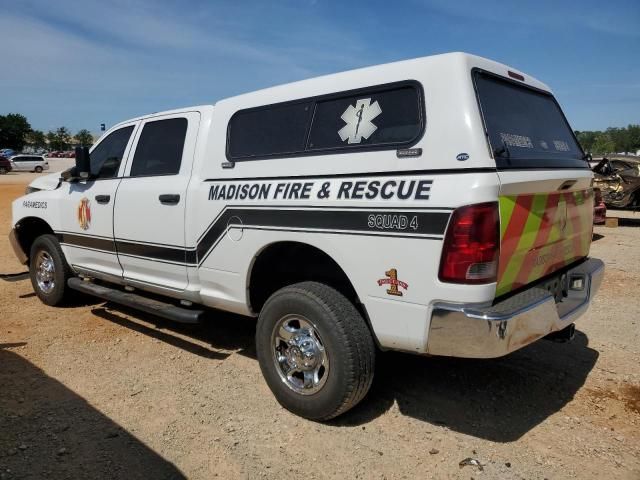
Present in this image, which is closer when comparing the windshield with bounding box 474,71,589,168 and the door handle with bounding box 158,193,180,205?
the windshield with bounding box 474,71,589,168

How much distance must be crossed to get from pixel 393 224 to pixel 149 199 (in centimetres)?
235

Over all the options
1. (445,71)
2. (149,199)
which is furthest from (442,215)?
(149,199)

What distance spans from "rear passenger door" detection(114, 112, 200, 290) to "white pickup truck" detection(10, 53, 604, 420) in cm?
2

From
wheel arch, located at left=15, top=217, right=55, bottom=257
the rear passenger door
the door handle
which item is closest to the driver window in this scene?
the rear passenger door

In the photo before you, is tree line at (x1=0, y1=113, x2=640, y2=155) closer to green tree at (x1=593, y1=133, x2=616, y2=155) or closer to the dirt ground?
green tree at (x1=593, y1=133, x2=616, y2=155)

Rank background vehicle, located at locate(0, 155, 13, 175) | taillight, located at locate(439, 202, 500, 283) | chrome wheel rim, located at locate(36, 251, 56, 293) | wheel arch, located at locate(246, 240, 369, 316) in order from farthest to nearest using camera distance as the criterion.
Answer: background vehicle, located at locate(0, 155, 13, 175) → chrome wheel rim, located at locate(36, 251, 56, 293) → wheel arch, located at locate(246, 240, 369, 316) → taillight, located at locate(439, 202, 500, 283)

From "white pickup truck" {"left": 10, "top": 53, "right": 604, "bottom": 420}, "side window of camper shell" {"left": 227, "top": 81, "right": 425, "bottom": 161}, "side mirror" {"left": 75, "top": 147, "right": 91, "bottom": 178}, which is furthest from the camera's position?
"side mirror" {"left": 75, "top": 147, "right": 91, "bottom": 178}

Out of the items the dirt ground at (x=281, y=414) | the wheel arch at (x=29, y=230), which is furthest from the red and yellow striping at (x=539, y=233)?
the wheel arch at (x=29, y=230)

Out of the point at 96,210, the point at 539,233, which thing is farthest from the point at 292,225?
the point at 96,210

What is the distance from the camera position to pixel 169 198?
4.17 meters

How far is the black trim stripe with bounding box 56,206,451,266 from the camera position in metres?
2.75

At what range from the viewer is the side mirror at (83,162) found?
502 centimetres

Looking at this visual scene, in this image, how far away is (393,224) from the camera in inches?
113

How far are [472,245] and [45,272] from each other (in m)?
5.04
